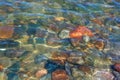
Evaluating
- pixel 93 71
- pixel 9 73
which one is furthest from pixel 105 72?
pixel 9 73

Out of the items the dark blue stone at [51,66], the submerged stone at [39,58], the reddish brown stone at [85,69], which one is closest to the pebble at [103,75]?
the reddish brown stone at [85,69]

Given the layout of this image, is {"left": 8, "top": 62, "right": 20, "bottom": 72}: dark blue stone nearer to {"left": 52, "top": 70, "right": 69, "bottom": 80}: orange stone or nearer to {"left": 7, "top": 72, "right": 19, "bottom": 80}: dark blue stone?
{"left": 7, "top": 72, "right": 19, "bottom": 80}: dark blue stone

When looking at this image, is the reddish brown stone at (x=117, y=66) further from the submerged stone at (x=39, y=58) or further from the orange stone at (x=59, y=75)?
the submerged stone at (x=39, y=58)

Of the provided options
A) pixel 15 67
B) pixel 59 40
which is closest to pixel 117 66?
pixel 59 40

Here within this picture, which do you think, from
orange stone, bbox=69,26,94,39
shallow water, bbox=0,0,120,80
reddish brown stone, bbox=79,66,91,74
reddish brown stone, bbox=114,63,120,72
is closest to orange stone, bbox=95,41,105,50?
shallow water, bbox=0,0,120,80

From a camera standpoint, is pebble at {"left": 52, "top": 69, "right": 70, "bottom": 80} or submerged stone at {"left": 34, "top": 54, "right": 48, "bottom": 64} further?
submerged stone at {"left": 34, "top": 54, "right": 48, "bottom": 64}
